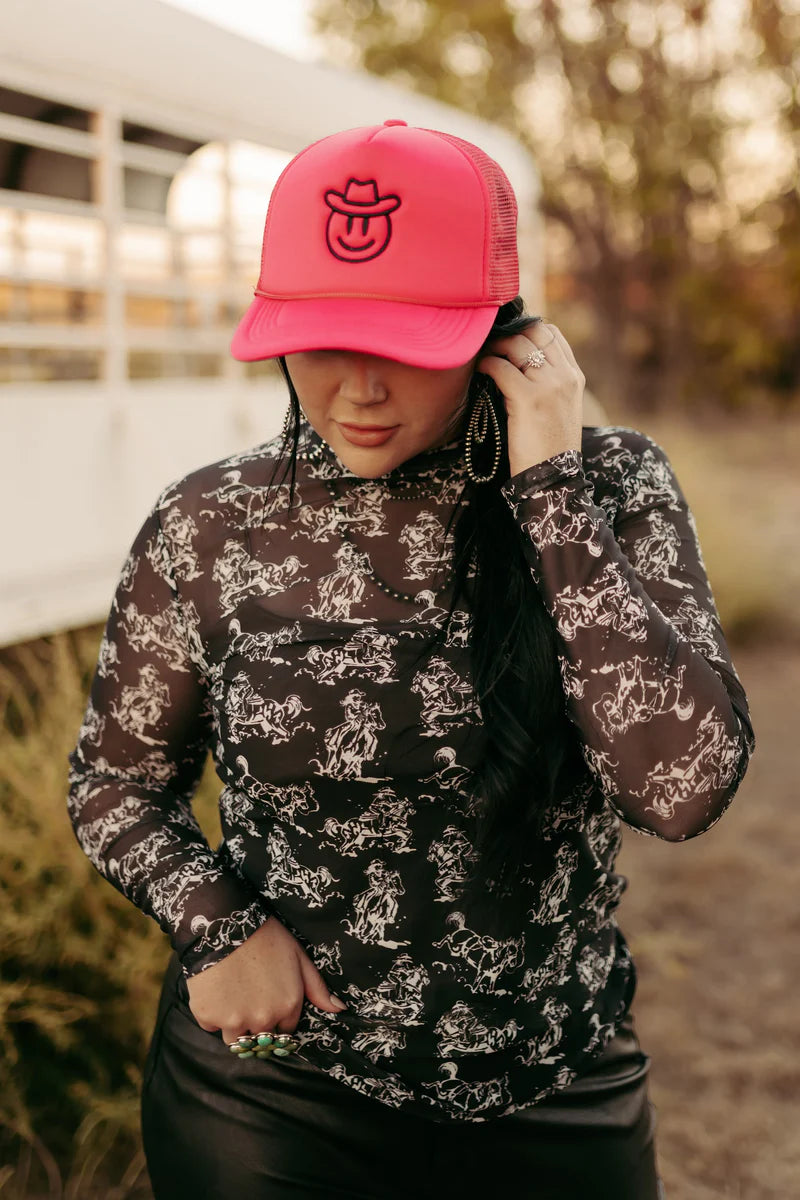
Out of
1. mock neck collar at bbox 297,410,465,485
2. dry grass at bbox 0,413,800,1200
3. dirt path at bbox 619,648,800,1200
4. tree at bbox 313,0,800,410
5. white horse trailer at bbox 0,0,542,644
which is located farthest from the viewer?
tree at bbox 313,0,800,410

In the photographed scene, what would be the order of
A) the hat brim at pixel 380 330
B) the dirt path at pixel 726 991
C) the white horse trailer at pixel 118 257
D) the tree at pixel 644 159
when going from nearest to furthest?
the hat brim at pixel 380 330, the dirt path at pixel 726 991, the white horse trailer at pixel 118 257, the tree at pixel 644 159

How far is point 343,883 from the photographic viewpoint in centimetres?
140

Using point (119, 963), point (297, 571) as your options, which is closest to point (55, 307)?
point (119, 963)

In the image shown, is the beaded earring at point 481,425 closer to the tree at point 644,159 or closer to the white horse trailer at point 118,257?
the white horse trailer at point 118,257

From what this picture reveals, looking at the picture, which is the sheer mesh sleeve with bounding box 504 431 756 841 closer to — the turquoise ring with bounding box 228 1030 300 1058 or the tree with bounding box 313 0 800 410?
the turquoise ring with bounding box 228 1030 300 1058

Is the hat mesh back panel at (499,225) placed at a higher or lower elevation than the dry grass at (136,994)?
higher

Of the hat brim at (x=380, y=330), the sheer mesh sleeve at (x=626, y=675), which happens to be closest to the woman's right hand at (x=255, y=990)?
the sheer mesh sleeve at (x=626, y=675)

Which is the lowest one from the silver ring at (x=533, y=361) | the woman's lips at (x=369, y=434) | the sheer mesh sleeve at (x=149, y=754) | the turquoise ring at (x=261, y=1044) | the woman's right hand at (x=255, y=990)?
the turquoise ring at (x=261, y=1044)

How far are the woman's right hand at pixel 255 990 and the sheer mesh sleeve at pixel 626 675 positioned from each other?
1.36ft

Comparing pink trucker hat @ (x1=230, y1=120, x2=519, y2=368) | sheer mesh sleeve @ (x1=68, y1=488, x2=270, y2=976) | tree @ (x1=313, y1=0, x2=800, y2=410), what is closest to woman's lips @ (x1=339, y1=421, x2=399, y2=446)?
pink trucker hat @ (x1=230, y1=120, x2=519, y2=368)

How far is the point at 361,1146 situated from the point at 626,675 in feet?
2.06

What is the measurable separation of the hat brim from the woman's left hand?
9 cm

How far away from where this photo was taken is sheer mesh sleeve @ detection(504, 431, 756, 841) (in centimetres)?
130

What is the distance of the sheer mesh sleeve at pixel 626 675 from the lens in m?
1.30
